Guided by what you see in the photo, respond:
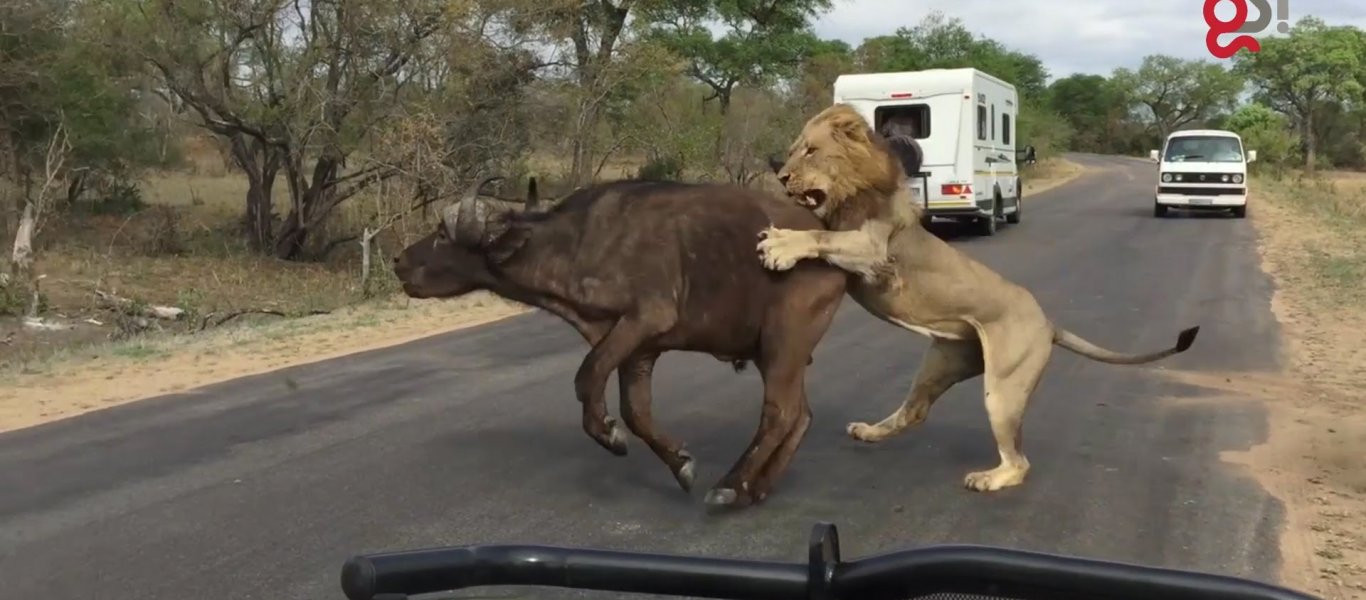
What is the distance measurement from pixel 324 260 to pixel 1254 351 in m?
19.3

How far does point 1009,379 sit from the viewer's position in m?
6.32

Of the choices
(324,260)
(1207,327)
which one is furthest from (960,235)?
(324,260)

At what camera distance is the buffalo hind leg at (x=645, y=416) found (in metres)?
6.04

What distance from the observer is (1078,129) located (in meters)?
102

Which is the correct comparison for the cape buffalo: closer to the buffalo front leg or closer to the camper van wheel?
the buffalo front leg

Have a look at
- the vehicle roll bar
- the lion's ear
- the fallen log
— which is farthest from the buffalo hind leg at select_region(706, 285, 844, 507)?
the fallen log

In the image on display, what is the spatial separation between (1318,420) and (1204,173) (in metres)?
20.9

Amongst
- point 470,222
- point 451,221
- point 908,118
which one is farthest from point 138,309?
point 470,222

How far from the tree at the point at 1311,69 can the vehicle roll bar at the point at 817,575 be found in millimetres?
73379

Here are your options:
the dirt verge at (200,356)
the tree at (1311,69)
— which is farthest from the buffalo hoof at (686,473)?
the tree at (1311,69)

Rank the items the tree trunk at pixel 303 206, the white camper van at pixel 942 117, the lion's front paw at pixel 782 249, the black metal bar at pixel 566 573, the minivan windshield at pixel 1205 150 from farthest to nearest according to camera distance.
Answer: the minivan windshield at pixel 1205 150
the tree trunk at pixel 303 206
the white camper van at pixel 942 117
the lion's front paw at pixel 782 249
the black metal bar at pixel 566 573

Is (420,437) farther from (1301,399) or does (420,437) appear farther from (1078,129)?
(1078,129)

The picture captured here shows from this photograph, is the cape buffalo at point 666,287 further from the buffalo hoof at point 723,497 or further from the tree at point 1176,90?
the tree at point 1176,90

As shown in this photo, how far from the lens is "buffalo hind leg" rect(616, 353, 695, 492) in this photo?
6043 mm
